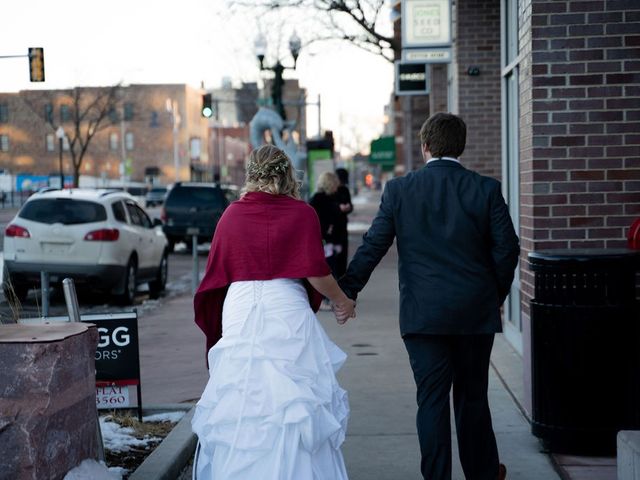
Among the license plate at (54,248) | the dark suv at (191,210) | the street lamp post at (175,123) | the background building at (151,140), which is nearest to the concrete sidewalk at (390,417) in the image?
the license plate at (54,248)

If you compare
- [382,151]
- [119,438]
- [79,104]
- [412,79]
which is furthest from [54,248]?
[79,104]

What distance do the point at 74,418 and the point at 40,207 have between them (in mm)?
11198

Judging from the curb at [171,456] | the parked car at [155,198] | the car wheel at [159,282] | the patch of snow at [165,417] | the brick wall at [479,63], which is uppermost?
the brick wall at [479,63]

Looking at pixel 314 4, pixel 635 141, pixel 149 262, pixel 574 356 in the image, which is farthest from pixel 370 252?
pixel 314 4

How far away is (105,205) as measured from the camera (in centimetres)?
1588

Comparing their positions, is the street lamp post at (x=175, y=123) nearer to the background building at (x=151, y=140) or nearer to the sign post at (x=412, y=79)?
the background building at (x=151, y=140)

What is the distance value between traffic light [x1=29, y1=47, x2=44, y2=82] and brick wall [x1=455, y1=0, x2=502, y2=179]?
61.1 ft

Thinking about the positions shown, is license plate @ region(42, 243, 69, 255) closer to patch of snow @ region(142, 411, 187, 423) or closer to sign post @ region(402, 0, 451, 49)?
sign post @ region(402, 0, 451, 49)

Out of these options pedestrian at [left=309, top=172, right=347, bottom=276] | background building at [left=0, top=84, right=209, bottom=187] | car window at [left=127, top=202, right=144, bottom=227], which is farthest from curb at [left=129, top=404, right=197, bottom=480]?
background building at [left=0, top=84, right=209, bottom=187]

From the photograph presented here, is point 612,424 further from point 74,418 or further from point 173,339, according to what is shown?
point 173,339

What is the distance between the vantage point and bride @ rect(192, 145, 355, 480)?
4.78 metres

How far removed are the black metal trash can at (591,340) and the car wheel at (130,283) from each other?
1094cm

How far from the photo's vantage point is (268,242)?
16.0 ft

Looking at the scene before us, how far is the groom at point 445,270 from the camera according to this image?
16.5 feet
